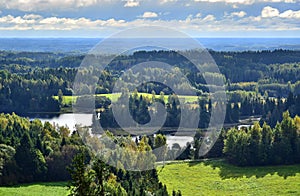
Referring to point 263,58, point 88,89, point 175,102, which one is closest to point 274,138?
point 175,102

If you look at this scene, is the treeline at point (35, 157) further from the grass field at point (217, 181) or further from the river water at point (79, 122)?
the river water at point (79, 122)

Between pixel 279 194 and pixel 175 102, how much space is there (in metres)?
53.3

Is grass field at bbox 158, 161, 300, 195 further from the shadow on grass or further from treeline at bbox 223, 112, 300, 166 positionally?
treeline at bbox 223, 112, 300, 166

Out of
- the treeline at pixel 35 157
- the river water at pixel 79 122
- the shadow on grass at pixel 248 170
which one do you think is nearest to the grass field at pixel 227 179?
the shadow on grass at pixel 248 170

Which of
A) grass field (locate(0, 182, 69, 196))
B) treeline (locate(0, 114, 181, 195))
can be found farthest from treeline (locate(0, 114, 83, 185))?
grass field (locate(0, 182, 69, 196))

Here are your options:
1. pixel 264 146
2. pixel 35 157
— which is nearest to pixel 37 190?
pixel 35 157

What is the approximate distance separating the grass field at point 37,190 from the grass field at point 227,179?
931 cm

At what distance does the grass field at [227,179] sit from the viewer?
4725 cm

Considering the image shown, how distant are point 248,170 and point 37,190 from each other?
21.8 meters

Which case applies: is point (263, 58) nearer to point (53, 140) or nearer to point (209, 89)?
point (209, 89)

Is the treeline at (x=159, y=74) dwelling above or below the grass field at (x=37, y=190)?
above

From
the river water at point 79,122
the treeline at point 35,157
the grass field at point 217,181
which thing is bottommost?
the river water at point 79,122

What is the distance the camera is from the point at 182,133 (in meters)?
81.2

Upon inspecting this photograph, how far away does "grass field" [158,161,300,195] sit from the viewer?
47.2m
